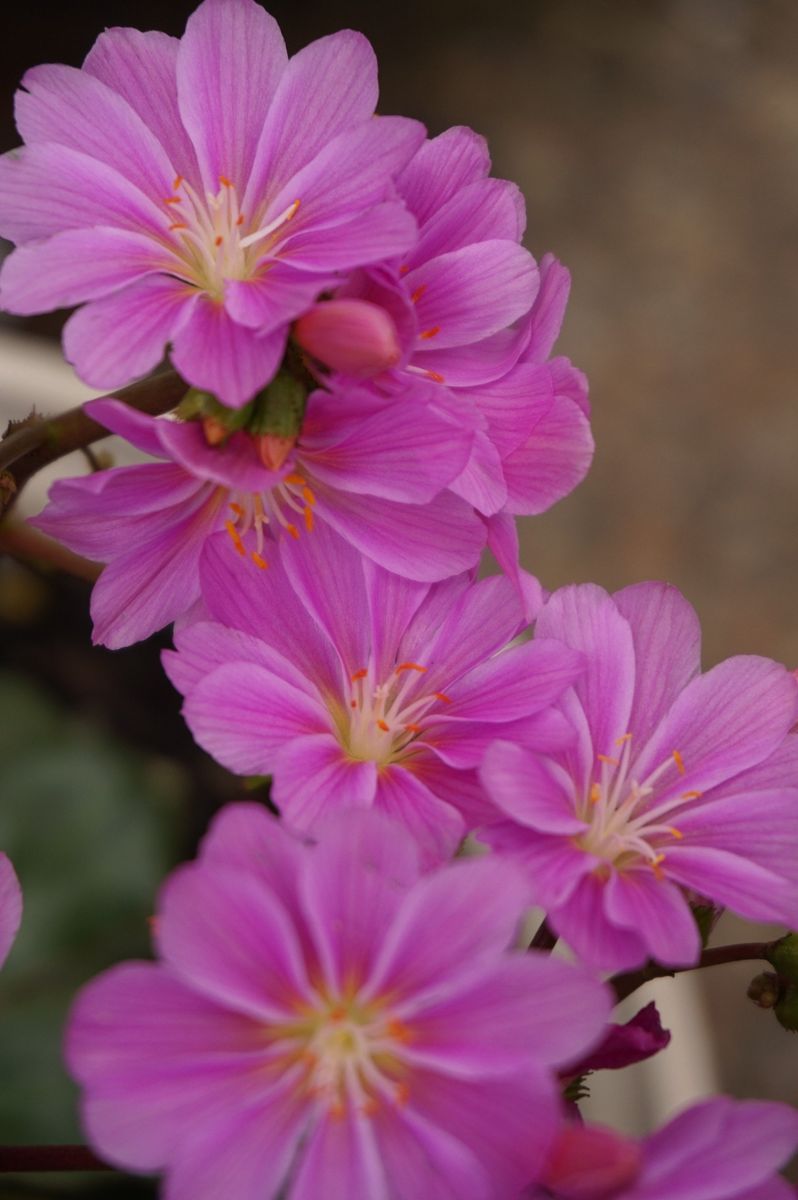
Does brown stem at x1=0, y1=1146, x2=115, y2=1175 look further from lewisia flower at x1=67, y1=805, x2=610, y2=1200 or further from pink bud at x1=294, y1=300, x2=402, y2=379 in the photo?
pink bud at x1=294, y1=300, x2=402, y2=379

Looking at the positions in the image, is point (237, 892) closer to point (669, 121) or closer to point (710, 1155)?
point (710, 1155)

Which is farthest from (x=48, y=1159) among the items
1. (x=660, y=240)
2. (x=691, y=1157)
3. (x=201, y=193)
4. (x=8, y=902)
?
(x=660, y=240)

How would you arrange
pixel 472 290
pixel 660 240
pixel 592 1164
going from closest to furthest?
pixel 592 1164, pixel 472 290, pixel 660 240

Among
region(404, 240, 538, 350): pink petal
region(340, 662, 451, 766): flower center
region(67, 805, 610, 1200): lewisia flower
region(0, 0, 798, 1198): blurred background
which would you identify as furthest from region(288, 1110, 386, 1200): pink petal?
region(0, 0, 798, 1198): blurred background

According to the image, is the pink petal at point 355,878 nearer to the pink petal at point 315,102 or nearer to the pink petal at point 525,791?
the pink petal at point 525,791

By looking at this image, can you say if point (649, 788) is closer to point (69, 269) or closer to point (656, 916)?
point (656, 916)

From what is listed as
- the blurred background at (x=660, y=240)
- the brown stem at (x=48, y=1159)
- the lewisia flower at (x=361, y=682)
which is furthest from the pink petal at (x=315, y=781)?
the blurred background at (x=660, y=240)
